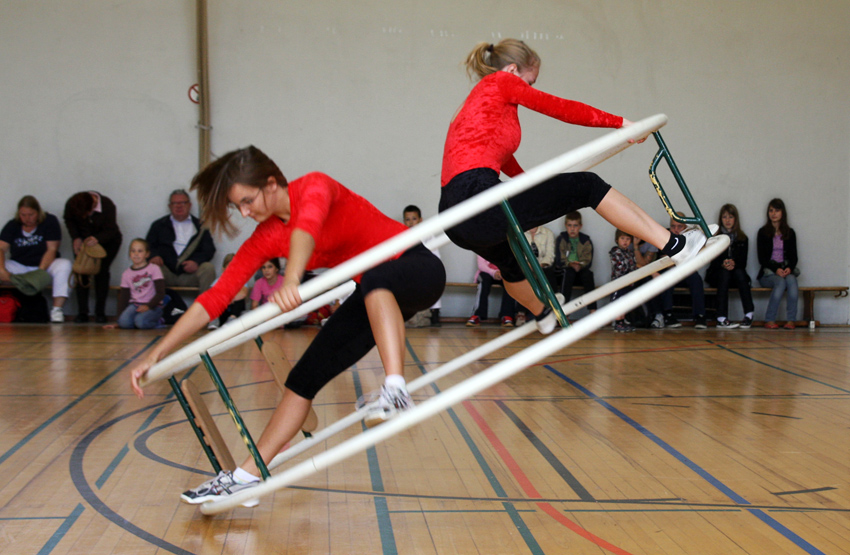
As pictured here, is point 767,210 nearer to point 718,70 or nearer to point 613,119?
point 718,70

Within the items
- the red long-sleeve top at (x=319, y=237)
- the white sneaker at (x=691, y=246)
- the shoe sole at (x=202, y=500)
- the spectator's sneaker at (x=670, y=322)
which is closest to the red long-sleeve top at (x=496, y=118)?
the red long-sleeve top at (x=319, y=237)

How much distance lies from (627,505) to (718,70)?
258 inches

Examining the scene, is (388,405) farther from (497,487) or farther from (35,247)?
(35,247)

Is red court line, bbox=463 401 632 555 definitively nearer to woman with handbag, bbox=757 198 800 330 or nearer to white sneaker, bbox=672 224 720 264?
white sneaker, bbox=672 224 720 264

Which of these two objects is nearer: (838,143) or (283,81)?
(283,81)

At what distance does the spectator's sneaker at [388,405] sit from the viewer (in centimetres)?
193

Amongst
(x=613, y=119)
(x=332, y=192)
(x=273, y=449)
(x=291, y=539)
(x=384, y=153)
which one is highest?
(x=384, y=153)

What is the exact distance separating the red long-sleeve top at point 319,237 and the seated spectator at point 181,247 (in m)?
4.81

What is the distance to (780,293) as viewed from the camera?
7.30 meters

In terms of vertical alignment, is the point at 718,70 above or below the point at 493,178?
above

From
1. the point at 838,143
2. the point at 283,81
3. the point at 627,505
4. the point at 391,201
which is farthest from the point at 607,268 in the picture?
the point at 627,505

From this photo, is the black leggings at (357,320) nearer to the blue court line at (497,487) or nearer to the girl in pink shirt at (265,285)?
the blue court line at (497,487)

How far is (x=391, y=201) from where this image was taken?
24.3ft

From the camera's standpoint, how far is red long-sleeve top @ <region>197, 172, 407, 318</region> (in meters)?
2.07
